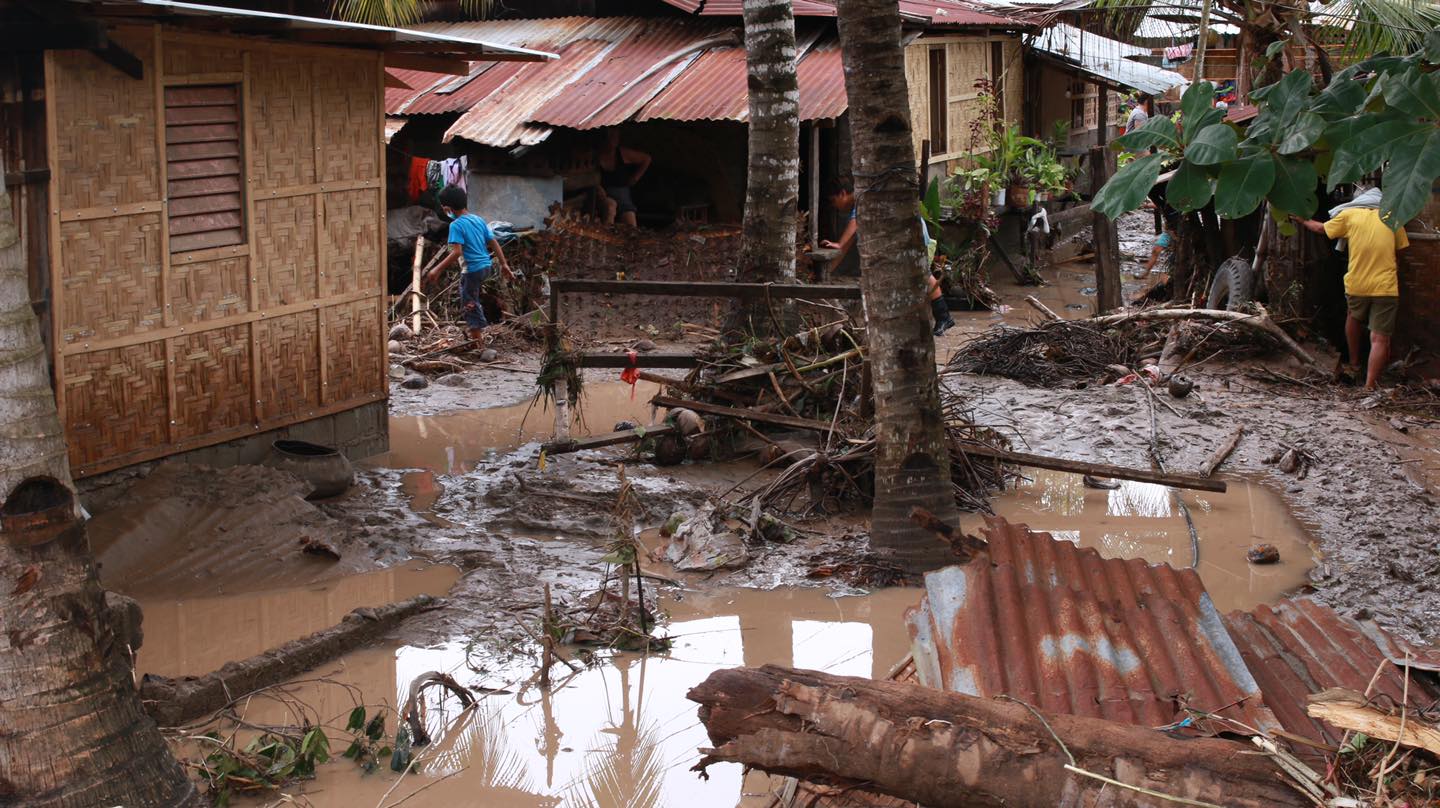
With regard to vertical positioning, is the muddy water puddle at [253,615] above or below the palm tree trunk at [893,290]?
below

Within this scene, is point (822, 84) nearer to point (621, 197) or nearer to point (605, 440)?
point (621, 197)

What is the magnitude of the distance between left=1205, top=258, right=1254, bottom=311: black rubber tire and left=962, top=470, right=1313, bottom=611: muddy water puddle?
3.86 metres

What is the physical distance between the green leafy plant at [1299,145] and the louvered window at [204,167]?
582cm

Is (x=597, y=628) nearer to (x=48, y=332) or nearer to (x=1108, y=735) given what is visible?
(x=48, y=332)

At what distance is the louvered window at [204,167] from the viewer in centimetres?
794

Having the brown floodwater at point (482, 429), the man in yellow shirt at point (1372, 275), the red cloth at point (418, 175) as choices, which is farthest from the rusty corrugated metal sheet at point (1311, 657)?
the red cloth at point (418, 175)

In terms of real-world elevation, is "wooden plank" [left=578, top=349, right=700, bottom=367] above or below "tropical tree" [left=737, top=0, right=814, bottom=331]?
below

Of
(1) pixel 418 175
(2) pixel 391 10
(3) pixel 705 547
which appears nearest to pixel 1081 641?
(3) pixel 705 547

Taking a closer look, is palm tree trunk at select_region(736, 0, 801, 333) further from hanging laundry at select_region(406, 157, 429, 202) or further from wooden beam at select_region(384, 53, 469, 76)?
hanging laundry at select_region(406, 157, 429, 202)

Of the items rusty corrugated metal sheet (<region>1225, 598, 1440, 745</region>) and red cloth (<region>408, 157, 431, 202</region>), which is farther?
red cloth (<region>408, 157, 431, 202</region>)

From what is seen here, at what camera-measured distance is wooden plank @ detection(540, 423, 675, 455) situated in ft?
29.6

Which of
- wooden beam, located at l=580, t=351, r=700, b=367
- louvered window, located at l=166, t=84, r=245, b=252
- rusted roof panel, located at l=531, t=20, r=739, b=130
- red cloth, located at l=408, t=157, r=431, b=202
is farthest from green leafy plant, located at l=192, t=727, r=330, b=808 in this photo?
red cloth, located at l=408, t=157, r=431, b=202

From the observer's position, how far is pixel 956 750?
2.67m

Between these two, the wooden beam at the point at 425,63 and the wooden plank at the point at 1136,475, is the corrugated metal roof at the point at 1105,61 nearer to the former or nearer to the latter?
the wooden beam at the point at 425,63
